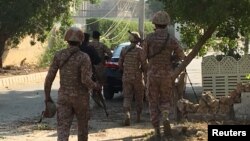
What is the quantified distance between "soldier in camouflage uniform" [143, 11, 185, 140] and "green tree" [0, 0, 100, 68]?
9.77 m

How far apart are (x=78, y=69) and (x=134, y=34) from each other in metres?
3.36

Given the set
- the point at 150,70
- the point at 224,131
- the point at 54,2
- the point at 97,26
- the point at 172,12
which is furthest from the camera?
the point at 97,26

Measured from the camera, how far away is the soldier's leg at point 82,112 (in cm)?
633

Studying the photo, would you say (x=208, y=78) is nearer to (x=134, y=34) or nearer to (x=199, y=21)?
(x=134, y=34)

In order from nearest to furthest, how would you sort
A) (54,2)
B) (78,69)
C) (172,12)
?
(78,69), (172,12), (54,2)

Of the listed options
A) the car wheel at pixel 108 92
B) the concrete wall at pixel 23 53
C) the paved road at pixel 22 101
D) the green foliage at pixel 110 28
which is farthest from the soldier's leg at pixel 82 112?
the green foliage at pixel 110 28

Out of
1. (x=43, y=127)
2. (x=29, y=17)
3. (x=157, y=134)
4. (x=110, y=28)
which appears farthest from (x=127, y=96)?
(x=110, y=28)

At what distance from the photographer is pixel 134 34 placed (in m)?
9.49

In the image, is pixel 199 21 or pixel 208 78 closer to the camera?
pixel 199 21

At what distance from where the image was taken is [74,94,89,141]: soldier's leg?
6.33 metres

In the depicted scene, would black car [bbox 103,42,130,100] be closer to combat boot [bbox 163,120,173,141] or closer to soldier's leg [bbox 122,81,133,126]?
soldier's leg [bbox 122,81,133,126]

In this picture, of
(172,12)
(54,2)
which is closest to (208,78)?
(172,12)

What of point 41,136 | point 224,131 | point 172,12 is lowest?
point 41,136

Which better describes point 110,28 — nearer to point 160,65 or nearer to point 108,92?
point 108,92
